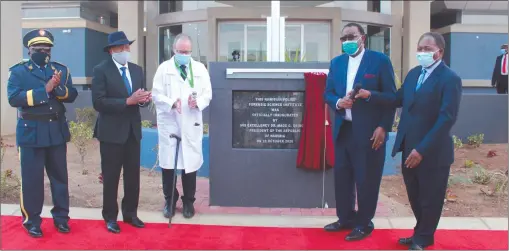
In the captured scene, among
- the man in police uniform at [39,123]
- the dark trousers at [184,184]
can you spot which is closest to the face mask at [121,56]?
the man in police uniform at [39,123]

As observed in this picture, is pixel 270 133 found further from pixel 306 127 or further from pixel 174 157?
pixel 174 157

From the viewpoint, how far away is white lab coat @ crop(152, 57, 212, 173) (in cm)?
527

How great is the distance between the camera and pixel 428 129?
4.25 meters

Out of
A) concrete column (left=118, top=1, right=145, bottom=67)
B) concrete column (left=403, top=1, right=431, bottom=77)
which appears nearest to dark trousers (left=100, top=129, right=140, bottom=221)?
concrete column (left=118, top=1, right=145, bottom=67)

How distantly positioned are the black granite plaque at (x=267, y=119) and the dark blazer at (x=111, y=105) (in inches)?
53.0

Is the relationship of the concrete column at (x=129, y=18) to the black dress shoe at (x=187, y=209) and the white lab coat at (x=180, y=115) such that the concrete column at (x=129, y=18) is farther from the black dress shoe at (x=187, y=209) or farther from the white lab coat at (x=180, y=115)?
the black dress shoe at (x=187, y=209)

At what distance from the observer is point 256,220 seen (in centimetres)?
539

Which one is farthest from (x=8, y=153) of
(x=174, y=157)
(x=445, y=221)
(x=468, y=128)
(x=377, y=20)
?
(x=377, y=20)

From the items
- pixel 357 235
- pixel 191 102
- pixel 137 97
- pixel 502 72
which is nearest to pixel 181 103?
pixel 191 102

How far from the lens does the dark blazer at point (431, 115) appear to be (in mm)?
4082

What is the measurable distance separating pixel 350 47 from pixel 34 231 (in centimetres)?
351

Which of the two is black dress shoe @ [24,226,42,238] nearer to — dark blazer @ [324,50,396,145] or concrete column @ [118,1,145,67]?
dark blazer @ [324,50,396,145]

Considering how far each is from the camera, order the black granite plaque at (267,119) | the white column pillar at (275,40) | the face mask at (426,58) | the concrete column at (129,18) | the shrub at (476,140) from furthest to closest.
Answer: the concrete column at (129,18), the shrub at (476,140), the white column pillar at (275,40), the black granite plaque at (267,119), the face mask at (426,58)

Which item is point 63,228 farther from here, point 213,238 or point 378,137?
point 378,137
